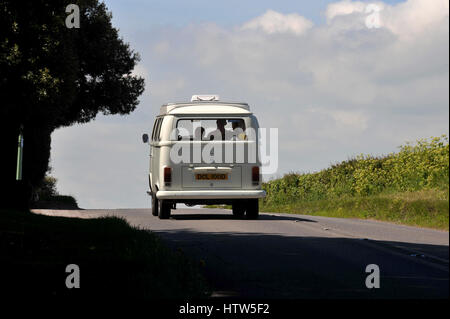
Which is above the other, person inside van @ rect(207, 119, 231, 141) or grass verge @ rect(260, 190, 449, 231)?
person inside van @ rect(207, 119, 231, 141)

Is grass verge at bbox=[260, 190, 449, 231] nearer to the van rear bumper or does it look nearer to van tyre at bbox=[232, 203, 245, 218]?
van tyre at bbox=[232, 203, 245, 218]

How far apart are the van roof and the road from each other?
9.33ft

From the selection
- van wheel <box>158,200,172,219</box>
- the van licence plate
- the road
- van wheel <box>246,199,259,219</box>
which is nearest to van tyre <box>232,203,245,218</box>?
van wheel <box>246,199,259,219</box>

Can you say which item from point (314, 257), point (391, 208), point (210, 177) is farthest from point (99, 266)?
point (391, 208)

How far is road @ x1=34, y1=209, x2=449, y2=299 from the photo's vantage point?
788cm

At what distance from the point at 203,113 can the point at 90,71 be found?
21786 millimetres

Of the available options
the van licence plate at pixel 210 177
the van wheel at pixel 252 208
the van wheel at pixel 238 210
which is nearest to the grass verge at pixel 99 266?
the van licence plate at pixel 210 177

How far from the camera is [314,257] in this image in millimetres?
10789

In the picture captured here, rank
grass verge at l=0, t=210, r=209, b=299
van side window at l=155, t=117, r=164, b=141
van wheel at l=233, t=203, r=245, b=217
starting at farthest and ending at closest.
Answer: van wheel at l=233, t=203, r=245, b=217 → van side window at l=155, t=117, r=164, b=141 → grass verge at l=0, t=210, r=209, b=299

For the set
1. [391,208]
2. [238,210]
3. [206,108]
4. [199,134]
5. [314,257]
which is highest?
[206,108]

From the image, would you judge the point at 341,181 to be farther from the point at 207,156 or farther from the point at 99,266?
the point at 99,266

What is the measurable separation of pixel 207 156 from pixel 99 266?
9.06 meters

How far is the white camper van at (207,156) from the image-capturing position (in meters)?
17.3

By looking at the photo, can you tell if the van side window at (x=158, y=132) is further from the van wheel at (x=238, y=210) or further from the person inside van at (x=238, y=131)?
the van wheel at (x=238, y=210)
